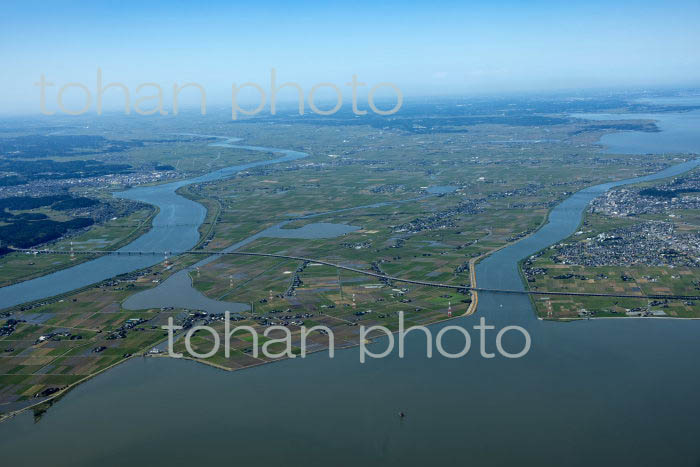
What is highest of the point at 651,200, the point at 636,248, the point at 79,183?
the point at 79,183

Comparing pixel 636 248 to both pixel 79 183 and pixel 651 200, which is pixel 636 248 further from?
pixel 79 183

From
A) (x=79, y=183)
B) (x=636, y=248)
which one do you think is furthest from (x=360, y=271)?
(x=79, y=183)

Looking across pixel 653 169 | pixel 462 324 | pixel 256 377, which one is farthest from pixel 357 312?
pixel 653 169

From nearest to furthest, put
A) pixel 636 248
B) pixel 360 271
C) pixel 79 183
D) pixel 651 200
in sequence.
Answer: pixel 360 271
pixel 636 248
pixel 651 200
pixel 79 183

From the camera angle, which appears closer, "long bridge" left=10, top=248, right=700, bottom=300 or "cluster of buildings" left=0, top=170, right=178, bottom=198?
"long bridge" left=10, top=248, right=700, bottom=300

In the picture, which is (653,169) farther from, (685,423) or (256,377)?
(256,377)

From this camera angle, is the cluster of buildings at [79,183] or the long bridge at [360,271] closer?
the long bridge at [360,271]

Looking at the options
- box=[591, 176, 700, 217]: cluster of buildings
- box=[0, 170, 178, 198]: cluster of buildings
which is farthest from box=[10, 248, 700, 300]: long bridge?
box=[0, 170, 178, 198]: cluster of buildings

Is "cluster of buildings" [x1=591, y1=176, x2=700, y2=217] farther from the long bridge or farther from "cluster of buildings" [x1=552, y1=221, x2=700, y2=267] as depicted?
the long bridge

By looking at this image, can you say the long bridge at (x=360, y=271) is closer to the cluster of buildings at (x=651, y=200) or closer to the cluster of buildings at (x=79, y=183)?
the cluster of buildings at (x=651, y=200)

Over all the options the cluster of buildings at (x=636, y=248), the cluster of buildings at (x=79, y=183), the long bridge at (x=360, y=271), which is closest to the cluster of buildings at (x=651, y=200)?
the cluster of buildings at (x=636, y=248)

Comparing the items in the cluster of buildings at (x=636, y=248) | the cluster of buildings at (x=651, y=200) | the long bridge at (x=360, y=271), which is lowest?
the long bridge at (x=360, y=271)
